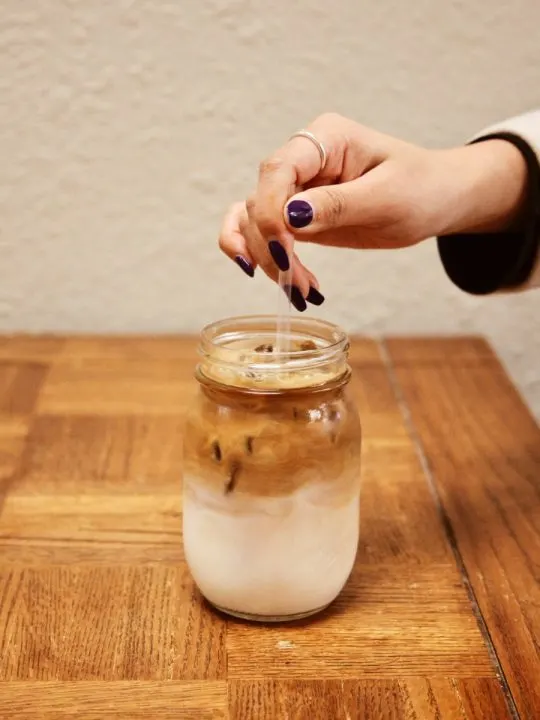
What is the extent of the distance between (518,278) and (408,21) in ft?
1.53

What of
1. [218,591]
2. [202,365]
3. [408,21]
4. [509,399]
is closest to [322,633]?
[218,591]

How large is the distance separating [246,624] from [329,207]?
0.96ft

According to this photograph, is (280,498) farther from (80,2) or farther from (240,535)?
(80,2)

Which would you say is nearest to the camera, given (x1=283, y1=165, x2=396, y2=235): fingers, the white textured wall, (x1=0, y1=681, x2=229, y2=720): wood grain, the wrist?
(x1=0, y1=681, x2=229, y2=720): wood grain

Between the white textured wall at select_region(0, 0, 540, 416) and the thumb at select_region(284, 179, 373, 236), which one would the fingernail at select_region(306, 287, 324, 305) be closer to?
the thumb at select_region(284, 179, 373, 236)

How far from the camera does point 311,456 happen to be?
0.57 meters

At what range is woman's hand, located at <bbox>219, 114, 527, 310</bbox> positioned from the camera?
0.61 meters

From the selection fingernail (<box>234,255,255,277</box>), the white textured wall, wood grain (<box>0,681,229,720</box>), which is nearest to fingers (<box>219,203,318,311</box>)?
fingernail (<box>234,255,255,277</box>)

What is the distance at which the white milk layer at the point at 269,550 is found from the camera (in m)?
0.57

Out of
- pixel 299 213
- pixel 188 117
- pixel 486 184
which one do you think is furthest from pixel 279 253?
pixel 188 117

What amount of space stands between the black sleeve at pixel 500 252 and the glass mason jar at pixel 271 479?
1.01 feet

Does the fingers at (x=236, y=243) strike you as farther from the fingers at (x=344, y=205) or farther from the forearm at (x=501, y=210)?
the forearm at (x=501, y=210)

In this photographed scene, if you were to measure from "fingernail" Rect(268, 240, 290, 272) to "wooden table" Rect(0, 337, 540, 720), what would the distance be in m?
0.24

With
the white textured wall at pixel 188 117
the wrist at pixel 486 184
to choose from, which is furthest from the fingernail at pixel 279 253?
the white textured wall at pixel 188 117
